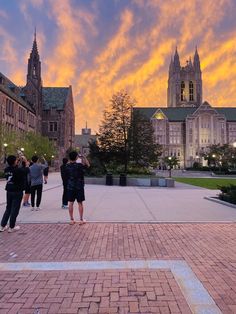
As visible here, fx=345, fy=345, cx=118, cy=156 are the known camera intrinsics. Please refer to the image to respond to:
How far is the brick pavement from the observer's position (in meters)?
4.27

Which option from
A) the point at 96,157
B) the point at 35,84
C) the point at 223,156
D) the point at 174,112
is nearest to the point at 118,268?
the point at 96,157

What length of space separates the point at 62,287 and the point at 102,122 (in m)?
31.7

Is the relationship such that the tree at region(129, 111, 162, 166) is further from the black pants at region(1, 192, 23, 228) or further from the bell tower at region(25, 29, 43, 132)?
the bell tower at region(25, 29, 43, 132)

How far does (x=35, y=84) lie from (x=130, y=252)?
87469 mm

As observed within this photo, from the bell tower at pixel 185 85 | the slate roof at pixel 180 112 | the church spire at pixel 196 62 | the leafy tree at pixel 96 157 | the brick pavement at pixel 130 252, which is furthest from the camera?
the church spire at pixel 196 62

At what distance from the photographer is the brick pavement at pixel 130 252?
168 inches

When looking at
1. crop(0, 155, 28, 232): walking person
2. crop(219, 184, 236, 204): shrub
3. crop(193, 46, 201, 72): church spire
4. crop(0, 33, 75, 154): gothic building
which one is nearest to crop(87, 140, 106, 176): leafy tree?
crop(219, 184, 236, 204): shrub

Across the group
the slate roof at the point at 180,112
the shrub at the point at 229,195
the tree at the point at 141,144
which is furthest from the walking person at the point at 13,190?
the slate roof at the point at 180,112

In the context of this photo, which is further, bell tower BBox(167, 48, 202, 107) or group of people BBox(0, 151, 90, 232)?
bell tower BBox(167, 48, 202, 107)

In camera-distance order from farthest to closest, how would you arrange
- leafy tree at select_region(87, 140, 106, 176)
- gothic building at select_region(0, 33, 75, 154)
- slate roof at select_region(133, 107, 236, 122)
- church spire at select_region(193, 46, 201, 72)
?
church spire at select_region(193, 46, 201, 72), slate roof at select_region(133, 107, 236, 122), gothic building at select_region(0, 33, 75, 154), leafy tree at select_region(87, 140, 106, 176)

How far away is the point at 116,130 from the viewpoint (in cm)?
3584

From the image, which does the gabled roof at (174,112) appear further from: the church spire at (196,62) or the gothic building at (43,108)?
the gothic building at (43,108)

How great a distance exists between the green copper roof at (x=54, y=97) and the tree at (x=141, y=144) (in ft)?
212

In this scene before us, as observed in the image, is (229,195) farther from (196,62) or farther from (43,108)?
(196,62)
